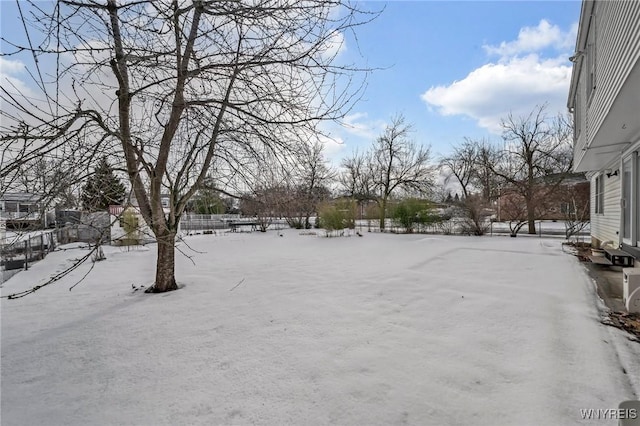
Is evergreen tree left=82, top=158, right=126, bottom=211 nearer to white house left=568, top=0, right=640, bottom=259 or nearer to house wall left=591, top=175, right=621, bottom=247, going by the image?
white house left=568, top=0, right=640, bottom=259

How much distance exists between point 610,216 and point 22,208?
11.4 meters

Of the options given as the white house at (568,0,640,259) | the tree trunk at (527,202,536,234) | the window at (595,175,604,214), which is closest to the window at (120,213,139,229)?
the white house at (568,0,640,259)

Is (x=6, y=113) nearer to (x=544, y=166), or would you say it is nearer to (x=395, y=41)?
(x=395, y=41)

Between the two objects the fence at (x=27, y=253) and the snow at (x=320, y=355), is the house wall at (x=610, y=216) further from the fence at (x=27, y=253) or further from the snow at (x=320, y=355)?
the fence at (x=27, y=253)

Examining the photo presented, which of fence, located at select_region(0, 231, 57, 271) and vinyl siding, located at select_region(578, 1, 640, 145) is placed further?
fence, located at select_region(0, 231, 57, 271)

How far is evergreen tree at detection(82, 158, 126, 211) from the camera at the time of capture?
11.3ft

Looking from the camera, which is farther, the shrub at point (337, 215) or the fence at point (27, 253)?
the shrub at point (337, 215)

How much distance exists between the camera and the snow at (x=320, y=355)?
84.8 inches

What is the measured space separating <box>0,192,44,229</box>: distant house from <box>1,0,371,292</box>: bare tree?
42 centimetres

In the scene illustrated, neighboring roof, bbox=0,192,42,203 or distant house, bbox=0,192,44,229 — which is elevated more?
neighboring roof, bbox=0,192,42,203

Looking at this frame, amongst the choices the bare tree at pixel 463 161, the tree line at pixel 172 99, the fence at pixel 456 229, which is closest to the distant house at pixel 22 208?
the tree line at pixel 172 99

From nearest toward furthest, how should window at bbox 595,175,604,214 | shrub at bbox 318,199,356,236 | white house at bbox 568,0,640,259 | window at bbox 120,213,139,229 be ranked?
1. window at bbox 120,213,139,229
2. white house at bbox 568,0,640,259
3. window at bbox 595,175,604,214
4. shrub at bbox 318,199,356,236

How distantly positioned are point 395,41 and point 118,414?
4895 mm

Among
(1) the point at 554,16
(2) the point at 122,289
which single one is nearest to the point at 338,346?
(2) the point at 122,289
